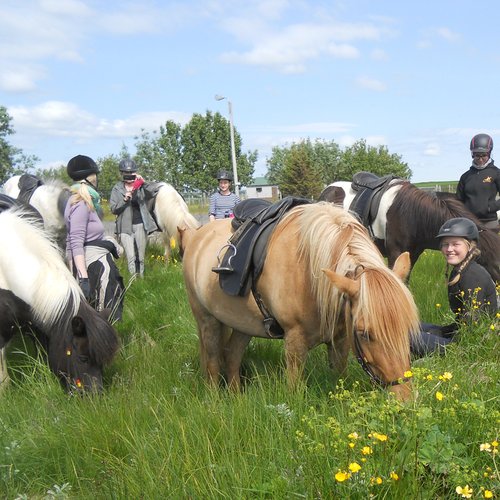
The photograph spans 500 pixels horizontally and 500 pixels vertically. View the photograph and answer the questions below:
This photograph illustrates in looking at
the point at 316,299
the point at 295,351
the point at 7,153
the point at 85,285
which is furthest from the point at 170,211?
the point at 7,153

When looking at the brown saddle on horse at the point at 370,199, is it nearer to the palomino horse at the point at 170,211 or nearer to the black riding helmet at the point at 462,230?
the black riding helmet at the point at 462,230

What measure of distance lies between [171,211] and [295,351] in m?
7.23

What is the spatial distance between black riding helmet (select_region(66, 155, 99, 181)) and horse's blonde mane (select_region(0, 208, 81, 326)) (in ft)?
2.77

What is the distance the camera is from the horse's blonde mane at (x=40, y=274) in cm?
443

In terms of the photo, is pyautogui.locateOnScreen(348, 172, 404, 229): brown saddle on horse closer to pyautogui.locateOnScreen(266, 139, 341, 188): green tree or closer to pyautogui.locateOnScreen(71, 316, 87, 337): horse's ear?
pyautogui.locateOnScreen(71, 316, 87, 337): horse's ear

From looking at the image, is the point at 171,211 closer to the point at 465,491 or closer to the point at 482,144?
the point at 482,144

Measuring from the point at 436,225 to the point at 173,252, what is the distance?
20.6 ft

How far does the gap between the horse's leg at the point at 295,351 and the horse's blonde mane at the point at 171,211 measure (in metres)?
6.96

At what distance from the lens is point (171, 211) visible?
1041 centimetres

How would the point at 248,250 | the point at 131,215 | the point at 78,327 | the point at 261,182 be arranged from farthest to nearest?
the point at 261,182 → the point at 131,215 → the point at 78,327 → the point at 248,250

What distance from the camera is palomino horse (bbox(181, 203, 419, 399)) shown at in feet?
9.16

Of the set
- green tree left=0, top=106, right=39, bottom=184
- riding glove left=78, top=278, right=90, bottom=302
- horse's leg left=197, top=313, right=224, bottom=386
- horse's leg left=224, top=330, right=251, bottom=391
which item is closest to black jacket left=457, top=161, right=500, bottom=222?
horse's leg left=224, top=330, right=251, bottom=391

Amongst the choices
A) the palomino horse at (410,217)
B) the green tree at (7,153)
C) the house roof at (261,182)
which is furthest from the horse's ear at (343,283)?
the house roof at (261,182)

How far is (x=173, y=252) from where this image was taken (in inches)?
452
